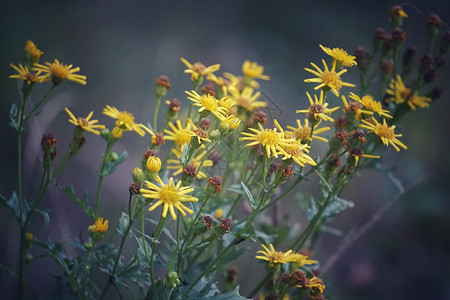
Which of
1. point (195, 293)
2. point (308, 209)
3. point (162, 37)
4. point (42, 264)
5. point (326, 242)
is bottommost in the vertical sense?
point (42, 264)

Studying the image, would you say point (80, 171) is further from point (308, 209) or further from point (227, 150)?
point (308, 209)

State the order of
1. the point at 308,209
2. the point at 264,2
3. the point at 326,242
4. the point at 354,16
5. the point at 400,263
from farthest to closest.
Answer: the point at 264,2 → the point at 354,16 → the point at 326,242 → the point at 400,263 → the point at 308,209

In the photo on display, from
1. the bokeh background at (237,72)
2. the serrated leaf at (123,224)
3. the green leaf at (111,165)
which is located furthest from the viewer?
the bokeh background at (237,72)

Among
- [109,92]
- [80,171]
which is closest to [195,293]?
[80,171]

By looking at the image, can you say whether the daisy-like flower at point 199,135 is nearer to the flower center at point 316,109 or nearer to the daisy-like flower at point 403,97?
the flower center at point 316,109

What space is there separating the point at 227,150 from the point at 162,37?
13.2ft

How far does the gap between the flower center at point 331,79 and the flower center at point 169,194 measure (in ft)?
3.48

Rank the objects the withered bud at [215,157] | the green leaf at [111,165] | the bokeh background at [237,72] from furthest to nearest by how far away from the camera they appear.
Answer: the bokeh background at [237,72] → the withered bud at [215,157] → the green leaf at [111,165]

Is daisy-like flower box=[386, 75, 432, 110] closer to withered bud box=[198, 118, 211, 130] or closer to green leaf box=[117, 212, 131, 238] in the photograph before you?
withered bud box=[198, 118, 211, 130]

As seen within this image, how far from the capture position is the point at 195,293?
2.19 m

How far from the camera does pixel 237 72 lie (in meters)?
6.12

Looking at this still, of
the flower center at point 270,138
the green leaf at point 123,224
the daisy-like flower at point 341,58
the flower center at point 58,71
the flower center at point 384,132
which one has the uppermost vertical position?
the daisy-like flower at point 341,58

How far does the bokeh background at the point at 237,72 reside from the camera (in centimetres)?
476

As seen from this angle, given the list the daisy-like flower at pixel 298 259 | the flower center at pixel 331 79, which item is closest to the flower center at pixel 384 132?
the flower center at pixel 331 79
